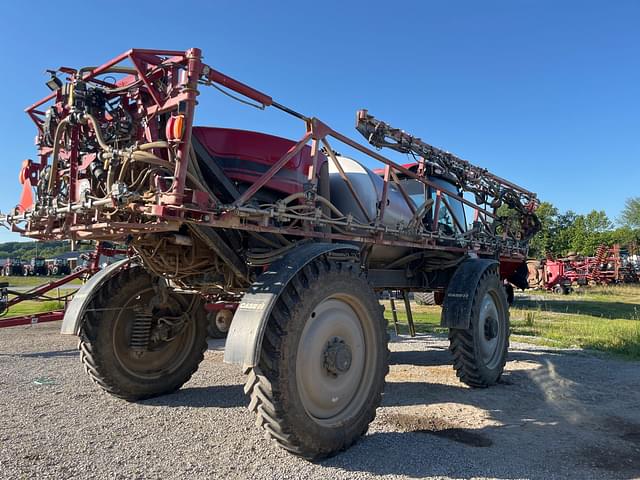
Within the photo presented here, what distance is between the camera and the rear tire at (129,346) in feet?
16.8

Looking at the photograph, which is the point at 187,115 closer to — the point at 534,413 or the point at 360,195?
the point at 360,195

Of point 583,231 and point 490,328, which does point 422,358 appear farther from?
point 583,231

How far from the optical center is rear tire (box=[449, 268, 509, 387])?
20.7ft

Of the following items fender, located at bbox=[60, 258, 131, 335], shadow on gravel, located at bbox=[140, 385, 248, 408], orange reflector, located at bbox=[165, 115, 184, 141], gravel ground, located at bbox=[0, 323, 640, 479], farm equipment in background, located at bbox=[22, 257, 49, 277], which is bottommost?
farm equipment in background, located at bbox=[22, 257, 49, 277]

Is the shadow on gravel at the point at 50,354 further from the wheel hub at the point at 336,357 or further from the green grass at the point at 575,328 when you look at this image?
the green grass at the point at 575,328

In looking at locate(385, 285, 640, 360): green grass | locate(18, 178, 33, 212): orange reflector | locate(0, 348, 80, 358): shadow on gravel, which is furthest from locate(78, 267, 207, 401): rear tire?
locate(385, 285, 640, 360): green grass

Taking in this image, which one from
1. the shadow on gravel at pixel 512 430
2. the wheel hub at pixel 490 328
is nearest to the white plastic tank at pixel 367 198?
the wheel hub at pixel 490 328

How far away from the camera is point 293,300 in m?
3.84

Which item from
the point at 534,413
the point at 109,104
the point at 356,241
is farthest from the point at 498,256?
the point at 109,104

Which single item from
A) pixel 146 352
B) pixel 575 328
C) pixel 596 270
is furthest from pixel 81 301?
pixel 596 270

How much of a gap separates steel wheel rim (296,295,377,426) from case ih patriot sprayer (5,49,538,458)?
15 millimetres

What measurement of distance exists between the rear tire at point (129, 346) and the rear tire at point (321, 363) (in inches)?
85.2

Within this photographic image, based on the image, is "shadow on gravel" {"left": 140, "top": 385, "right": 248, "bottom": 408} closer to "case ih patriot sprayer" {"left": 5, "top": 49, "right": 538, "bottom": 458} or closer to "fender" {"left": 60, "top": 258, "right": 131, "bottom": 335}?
"case ih patriot sprayer" {"left": 5, "top": 49, "right": 538, "bottom": 458}

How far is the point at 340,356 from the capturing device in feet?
13.5
